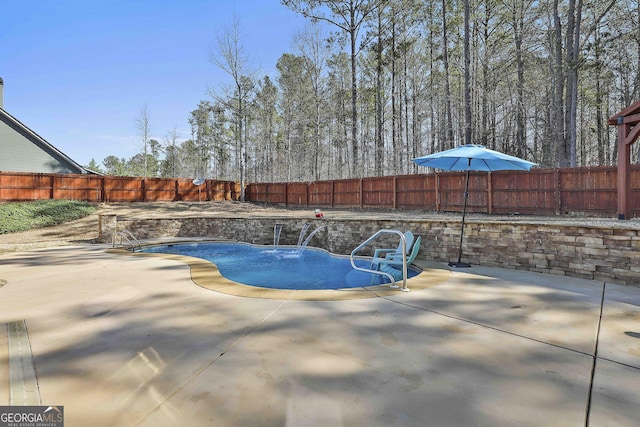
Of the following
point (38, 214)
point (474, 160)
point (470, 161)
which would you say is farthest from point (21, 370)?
point (38, 214)

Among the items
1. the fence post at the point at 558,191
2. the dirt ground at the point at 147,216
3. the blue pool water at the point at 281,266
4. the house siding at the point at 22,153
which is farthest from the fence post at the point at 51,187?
the fence post at the point at 558,191

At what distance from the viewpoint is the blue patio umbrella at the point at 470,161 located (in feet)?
16.7

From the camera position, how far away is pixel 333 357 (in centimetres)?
210

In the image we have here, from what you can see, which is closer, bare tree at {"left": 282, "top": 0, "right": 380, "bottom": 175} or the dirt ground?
the dirt ground

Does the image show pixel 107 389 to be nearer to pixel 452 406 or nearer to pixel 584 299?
pixel 452 406

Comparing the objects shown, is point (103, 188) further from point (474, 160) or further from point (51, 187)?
point (474, 160)

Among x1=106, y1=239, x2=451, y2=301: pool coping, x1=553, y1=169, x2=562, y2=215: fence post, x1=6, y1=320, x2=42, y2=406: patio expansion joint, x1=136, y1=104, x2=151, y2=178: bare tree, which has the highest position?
x1=136, y1=104, x2=151, y2=178: bare tree

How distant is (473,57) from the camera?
1702cm

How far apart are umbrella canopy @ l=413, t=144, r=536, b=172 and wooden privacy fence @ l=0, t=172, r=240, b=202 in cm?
1711

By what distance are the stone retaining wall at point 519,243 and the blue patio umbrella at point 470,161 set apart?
663mm

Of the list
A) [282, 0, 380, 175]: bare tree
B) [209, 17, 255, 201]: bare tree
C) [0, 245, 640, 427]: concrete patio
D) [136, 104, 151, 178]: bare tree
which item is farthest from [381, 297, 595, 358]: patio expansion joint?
[136, 104, 151, 178]: bare tree

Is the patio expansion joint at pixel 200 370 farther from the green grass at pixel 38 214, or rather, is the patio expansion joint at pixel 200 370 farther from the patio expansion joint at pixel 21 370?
the green grass at pixel 38 214

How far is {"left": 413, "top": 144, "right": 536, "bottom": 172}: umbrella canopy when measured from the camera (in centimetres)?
509

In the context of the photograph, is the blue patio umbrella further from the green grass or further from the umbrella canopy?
the green grass
